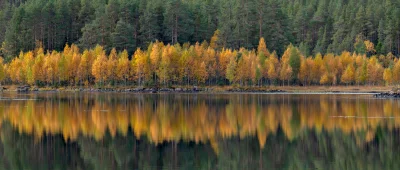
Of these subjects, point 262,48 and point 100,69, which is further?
point 262,48

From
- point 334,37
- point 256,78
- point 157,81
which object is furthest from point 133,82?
point 334,37

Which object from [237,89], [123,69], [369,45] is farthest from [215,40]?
[369,45]

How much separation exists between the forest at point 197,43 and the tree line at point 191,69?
0.77ft

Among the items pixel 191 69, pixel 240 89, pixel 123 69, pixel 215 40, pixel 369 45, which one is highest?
pixel 215 40

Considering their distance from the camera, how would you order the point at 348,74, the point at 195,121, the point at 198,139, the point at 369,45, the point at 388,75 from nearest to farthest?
the point at 198,139 < the point at 195,121 < the point at 388,75 < the point at 348,74 < the point at 369,45

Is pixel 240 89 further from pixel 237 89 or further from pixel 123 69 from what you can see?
pixel 123 69

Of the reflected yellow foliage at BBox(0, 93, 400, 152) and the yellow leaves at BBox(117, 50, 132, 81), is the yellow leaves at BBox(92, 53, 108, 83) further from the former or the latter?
the reflected yellow foliage at BBox(0, 93, 400, 152)

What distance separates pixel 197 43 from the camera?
439 feet

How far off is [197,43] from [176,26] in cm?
1241

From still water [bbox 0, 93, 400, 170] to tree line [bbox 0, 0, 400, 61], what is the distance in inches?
3292

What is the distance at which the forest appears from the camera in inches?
4783

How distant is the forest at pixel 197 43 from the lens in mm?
121500

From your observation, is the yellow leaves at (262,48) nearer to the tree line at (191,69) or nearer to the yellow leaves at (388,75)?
the tree line at (191,69)

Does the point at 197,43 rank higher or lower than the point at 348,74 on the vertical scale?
higher
